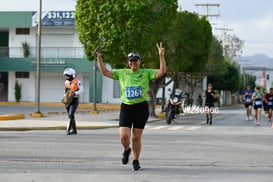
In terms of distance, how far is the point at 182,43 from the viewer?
31703mm

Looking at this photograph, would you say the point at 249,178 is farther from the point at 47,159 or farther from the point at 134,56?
the point at 47,159

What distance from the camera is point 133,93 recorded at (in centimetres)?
884

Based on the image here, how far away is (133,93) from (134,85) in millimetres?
133

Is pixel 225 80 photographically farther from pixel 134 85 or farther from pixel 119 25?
pixel 134 85

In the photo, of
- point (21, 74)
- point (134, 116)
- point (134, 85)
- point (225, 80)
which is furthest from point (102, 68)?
point (225, 80)

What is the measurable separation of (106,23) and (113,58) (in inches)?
64.2

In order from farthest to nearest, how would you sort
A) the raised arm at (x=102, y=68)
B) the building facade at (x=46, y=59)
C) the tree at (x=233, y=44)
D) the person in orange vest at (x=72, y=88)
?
the tree at (x=233, y=44)
the building facade at (x=46, y=59)
the person in orange vest at (x=72, y=88)
the raised arm at (x=102, y=68)

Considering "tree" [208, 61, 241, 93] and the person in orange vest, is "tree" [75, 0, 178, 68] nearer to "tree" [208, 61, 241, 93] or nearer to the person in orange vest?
the person in orange vest

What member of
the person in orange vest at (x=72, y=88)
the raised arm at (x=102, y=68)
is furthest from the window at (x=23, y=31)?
the raised arm at (x=102, y=68)

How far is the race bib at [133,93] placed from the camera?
29.0ft

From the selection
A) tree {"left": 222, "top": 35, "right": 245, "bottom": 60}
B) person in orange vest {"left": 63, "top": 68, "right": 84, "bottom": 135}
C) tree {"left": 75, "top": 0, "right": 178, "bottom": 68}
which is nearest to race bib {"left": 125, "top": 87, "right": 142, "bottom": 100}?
person in orange vest {"left": 63, "top": 68, "right": 84, "bottom": 135}

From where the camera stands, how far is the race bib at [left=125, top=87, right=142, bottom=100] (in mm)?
8836

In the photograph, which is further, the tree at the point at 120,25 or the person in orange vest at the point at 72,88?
the tree at the point at 120,25

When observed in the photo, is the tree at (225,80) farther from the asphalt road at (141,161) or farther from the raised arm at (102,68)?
the raised arm at (102,68)
